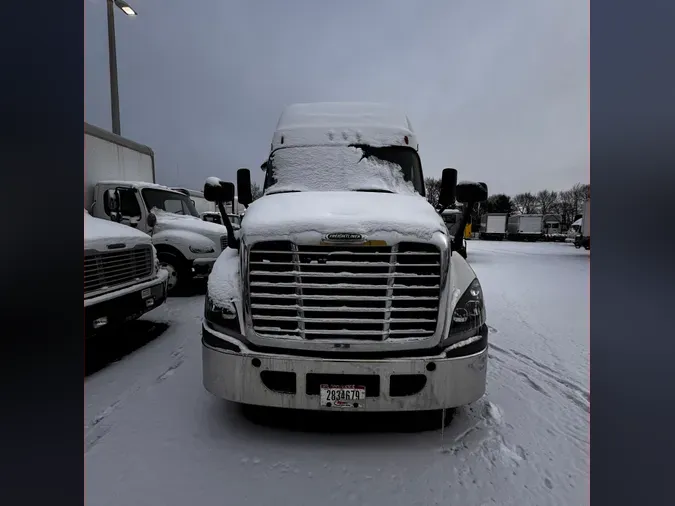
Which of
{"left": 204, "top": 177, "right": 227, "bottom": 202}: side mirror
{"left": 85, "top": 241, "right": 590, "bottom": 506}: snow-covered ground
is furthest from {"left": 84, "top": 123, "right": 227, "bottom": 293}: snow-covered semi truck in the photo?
{"left": 204, "top": 177, "right": 227, "bottom": 202}: side mirror

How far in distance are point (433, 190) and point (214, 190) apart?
2.65 meters

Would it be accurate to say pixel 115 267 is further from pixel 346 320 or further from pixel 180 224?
pixel 180 224

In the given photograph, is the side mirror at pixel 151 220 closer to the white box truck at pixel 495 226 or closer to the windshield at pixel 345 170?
the windshield at pixel 345 170

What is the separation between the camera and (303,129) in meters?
4.20

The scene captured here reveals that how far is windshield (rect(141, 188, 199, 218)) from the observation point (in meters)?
7.58

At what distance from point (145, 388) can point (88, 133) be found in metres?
5.62

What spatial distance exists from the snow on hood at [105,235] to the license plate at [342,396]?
2.85 meters

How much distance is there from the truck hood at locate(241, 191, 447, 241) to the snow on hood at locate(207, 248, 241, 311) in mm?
362
